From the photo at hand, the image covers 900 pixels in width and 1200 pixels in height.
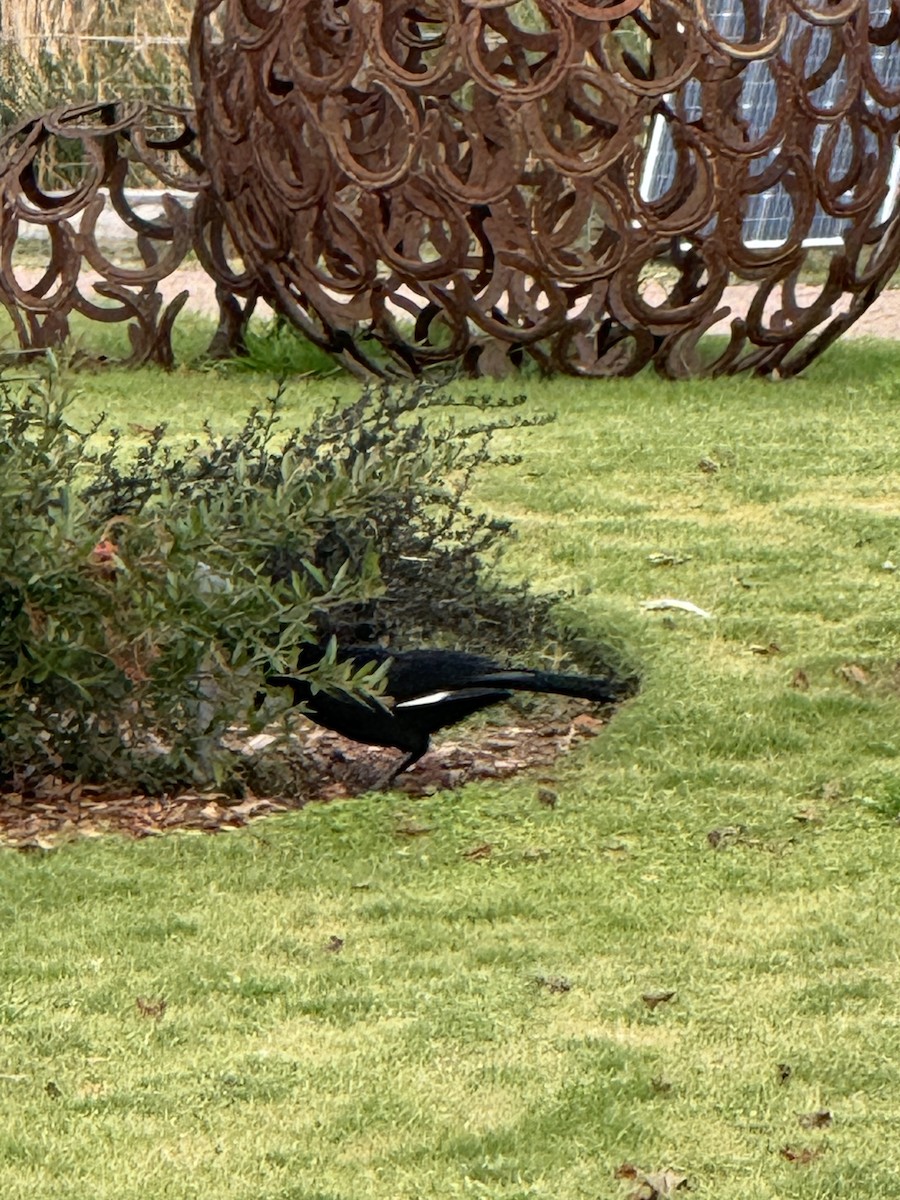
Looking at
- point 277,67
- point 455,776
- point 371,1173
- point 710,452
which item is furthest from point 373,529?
point 277,67

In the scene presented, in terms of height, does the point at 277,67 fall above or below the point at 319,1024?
above

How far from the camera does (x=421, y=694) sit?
5.67m

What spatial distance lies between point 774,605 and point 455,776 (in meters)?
1.90

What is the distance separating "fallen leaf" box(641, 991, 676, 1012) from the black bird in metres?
1.25

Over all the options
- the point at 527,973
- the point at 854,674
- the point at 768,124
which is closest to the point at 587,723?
the point at 854,674

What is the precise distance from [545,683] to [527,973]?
45.1 inches

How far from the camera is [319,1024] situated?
4320 mm

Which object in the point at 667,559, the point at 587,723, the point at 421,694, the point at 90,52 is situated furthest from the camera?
the point at 90,52

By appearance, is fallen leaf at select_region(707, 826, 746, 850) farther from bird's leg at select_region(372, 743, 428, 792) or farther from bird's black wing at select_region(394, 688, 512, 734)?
bird's leg at select_region(372, 743, 428, 792)

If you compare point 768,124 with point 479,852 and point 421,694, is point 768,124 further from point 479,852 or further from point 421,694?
point 479,852

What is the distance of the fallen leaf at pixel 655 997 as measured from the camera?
4.41 meters

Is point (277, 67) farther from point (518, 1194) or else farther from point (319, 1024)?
point (518, 1194)

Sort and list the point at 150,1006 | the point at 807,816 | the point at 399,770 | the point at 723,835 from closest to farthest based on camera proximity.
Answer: the point at 150,1006, the point at 723,835, the point at 807,816, the point at 399,770

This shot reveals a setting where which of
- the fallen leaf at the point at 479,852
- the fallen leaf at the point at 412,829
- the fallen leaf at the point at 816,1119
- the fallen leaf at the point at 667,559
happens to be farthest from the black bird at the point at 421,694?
the fallen leaf at the point at 667,559
